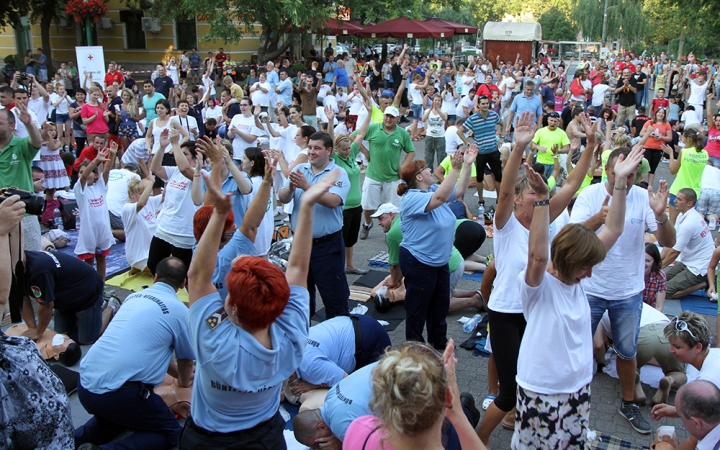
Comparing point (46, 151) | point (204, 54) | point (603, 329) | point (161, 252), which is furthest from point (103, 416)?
point (204, 54)

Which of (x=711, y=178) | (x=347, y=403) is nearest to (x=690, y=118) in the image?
(x=711, y=178)

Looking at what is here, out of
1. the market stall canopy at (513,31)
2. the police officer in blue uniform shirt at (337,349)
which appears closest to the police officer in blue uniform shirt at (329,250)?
the police officer in blue uniform shirt at (337,349)

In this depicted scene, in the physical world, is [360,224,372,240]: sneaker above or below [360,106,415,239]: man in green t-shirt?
below

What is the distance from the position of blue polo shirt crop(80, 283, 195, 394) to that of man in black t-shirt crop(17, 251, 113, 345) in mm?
1569

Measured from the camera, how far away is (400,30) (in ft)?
91.0

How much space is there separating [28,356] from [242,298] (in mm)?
1092

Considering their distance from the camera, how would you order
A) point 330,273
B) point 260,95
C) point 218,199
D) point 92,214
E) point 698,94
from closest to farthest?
point 218,199 → point 330,273 → point 92,214 → point 260,95 → point 698,94

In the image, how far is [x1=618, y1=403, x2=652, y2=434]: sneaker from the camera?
4469 mm

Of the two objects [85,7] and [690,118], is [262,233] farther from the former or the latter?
[85,7]

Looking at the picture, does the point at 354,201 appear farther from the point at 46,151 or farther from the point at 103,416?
the point at 46,151

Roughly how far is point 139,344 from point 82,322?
81.0 inches

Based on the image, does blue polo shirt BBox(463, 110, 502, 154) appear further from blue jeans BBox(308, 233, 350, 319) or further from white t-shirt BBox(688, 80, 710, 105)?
white t-shirt BBox(688, 80, 710, 105)

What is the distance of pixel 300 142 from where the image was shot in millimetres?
6988

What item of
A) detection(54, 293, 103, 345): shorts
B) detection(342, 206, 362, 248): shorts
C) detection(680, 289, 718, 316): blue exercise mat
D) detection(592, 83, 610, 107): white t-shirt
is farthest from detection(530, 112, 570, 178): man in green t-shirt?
detection(592, 83, 610, 107): white t-shirt
